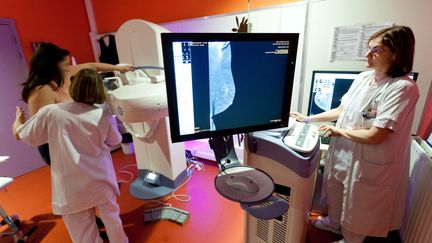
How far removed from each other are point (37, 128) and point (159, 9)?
211 cm

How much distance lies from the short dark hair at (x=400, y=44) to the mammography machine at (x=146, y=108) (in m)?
1.19

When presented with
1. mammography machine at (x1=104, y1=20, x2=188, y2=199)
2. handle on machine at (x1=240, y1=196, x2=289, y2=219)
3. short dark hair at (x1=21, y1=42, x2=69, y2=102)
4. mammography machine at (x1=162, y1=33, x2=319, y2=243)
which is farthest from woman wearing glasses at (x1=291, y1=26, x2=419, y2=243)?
short dark hair at (x1=21, y1=42, x2=69, y2=102)

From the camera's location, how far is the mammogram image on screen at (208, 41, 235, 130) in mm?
710

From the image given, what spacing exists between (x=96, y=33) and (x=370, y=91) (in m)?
3.65

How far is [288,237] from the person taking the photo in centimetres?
119

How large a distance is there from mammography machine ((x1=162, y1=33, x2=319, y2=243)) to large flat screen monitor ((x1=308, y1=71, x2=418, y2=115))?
0.83 metres

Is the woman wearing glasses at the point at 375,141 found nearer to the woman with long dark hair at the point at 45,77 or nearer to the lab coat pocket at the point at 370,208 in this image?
the lab coat pocket at the point at 370,208

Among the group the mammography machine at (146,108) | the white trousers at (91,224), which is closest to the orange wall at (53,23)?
the mammography machine at (146,108)

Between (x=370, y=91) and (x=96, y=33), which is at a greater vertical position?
(x=96, y=33)

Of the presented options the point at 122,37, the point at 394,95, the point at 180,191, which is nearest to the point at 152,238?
the point at 180,191

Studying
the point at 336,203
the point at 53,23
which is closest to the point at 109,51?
the point at 53,23

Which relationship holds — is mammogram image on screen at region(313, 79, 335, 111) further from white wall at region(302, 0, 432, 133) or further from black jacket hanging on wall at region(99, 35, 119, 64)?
black jacket hanging on wall at region(99, 35, 119, 64)

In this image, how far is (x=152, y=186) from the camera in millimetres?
2365

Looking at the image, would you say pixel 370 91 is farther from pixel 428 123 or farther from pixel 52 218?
pixel 52 218
